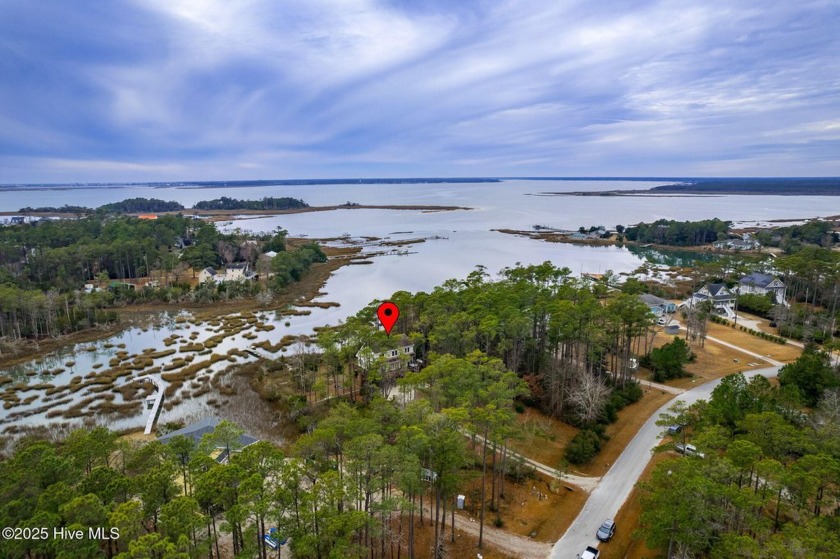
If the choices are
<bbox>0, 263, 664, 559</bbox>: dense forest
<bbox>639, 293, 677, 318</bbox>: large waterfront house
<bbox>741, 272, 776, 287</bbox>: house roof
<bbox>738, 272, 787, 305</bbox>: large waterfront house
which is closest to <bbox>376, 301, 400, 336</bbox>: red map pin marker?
<bbox>0, 263, 664, 559</bbox>: dense forest

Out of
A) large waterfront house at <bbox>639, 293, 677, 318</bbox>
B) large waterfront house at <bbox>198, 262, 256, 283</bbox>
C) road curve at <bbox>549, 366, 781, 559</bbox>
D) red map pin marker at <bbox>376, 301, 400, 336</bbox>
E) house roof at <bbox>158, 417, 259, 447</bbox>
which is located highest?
red map pin marker at <bbox>376, 301, 400, 336</bbox>

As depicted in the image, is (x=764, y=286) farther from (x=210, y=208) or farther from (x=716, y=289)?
(x=210, y=208)

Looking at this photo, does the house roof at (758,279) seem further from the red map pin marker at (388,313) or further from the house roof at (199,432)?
the house roof at (199,432)

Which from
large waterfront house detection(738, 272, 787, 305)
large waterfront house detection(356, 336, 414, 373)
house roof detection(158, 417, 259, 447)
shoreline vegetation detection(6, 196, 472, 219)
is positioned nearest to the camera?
house roof detection(158, 417, 259, 447)

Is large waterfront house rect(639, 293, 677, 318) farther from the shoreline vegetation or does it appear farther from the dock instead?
the shoreline vegetation

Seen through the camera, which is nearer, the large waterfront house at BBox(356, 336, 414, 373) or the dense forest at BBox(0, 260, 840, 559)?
the dense forest at BBox(0, 260, 840, 559)

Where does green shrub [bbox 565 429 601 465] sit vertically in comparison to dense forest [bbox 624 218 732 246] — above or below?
below

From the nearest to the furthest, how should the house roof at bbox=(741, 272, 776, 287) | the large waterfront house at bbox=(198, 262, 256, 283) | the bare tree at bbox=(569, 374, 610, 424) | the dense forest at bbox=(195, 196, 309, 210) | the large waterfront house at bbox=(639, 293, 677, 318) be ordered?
the bare tree at bbox=(569, 374, 610, 424) < the large waterfront house at bbox=(639, 293, 677, 318) < the house roof at bbox=(741, 272, 776, 287) < the large waterfront house at bbox=(198, 262, 256, 283) < the dense forest at bbox=(195, 196, 309, 210)

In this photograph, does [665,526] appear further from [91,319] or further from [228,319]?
[91,319]
